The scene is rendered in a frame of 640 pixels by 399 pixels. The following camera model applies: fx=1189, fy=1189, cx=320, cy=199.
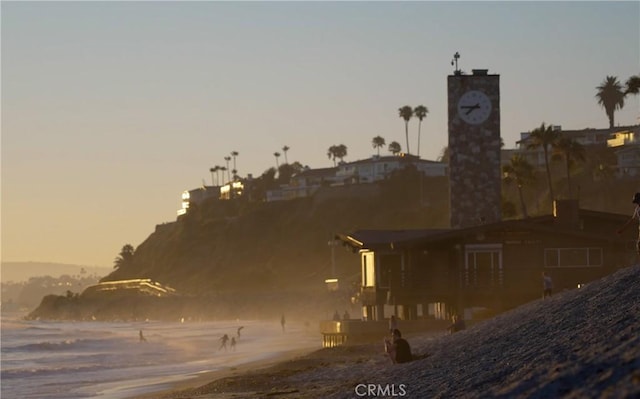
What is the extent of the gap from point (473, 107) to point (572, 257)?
1231 cm

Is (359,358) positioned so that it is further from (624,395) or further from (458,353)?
(624,395)

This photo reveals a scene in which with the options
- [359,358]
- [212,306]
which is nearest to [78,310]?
[212,306]

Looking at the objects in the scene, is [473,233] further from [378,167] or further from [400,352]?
[378,167]

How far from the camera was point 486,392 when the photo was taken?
16281 mm

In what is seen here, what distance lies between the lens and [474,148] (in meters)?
58.7

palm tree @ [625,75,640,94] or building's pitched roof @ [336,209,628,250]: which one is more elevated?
palm tree @ [625,75,640,94]

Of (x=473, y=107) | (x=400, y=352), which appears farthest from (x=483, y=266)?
(x=400, y=352)

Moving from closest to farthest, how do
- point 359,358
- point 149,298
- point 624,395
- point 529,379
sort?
point 624,395, point 529,379, point 359,358, point 149,298

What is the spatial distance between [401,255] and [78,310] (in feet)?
412
